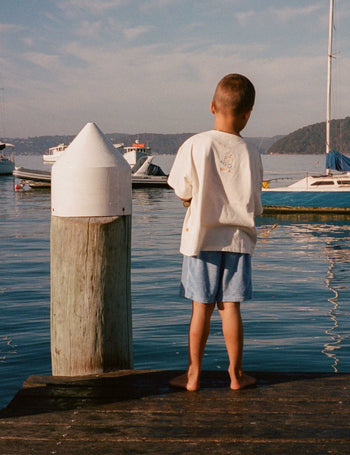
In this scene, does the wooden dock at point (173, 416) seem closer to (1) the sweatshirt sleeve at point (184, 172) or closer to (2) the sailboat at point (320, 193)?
(1) the sweatshirt sleeve at point (184, 172)

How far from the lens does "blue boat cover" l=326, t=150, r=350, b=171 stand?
28.5 meters

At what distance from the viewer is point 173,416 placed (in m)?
3.22

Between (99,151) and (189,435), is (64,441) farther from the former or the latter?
(99,151)

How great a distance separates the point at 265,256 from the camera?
16.9 metres

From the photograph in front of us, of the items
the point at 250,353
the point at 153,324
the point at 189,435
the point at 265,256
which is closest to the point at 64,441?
the point at 189,435

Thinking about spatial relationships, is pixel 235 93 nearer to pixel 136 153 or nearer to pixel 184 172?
pixel 184 172

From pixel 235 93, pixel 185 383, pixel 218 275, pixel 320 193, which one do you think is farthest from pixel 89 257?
pixel 320 193

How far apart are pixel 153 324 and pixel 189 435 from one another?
234 inches

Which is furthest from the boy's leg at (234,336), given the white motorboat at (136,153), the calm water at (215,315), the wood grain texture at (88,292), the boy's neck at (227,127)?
the white motorboat at (136,153)

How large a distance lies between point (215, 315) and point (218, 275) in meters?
6.25

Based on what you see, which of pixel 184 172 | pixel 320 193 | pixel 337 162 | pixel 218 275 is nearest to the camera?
pixel 184 172

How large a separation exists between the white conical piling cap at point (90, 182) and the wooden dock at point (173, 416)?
1.00 meters

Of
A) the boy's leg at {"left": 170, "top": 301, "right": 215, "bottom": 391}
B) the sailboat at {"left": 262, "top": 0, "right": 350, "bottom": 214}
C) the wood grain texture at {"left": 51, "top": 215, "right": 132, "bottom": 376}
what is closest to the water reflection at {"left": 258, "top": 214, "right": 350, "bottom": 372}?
the sailboat at {"left": 262, "top": 0, "right": 350, "bottom": 214}

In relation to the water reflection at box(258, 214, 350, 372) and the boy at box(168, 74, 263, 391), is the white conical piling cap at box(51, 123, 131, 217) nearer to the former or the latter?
the boy at box(168, 74, 263, 391)
